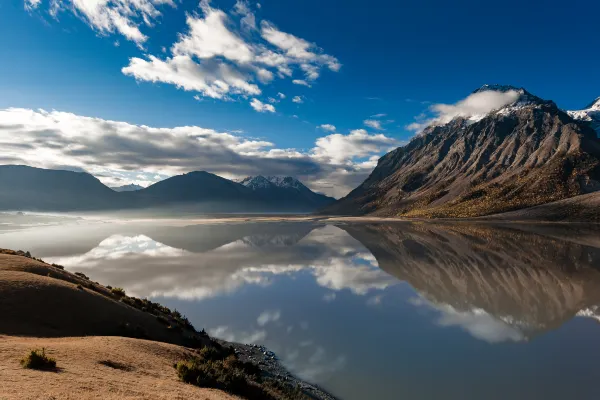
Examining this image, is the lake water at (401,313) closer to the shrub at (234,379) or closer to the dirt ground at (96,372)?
the shrub at (234,379)

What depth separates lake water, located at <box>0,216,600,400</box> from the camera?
19.0 m

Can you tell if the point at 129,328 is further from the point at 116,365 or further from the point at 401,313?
the point at 401,313

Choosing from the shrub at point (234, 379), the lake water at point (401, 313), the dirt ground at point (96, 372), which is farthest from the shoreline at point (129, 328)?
the lake water at point (401, 313)

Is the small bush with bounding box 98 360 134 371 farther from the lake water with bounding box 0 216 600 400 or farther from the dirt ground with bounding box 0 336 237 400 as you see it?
the lake water with bounding box 0 216 600 400

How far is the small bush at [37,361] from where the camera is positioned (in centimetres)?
1229

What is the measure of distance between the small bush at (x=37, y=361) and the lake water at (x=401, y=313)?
40.0ft

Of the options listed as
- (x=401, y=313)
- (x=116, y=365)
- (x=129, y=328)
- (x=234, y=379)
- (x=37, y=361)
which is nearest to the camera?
(x=37, y=361)

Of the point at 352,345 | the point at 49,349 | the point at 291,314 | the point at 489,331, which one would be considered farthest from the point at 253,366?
the point at 489,331

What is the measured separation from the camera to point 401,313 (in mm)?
30938

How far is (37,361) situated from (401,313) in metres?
26.6

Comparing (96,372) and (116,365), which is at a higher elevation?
(96,372)

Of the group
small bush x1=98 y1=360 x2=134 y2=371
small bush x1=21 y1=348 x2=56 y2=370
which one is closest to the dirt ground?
small bush x1=98 y1=360 x2=134 y2=371

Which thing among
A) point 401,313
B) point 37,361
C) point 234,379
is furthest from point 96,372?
point 401,313

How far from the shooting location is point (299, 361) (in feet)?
70.0
